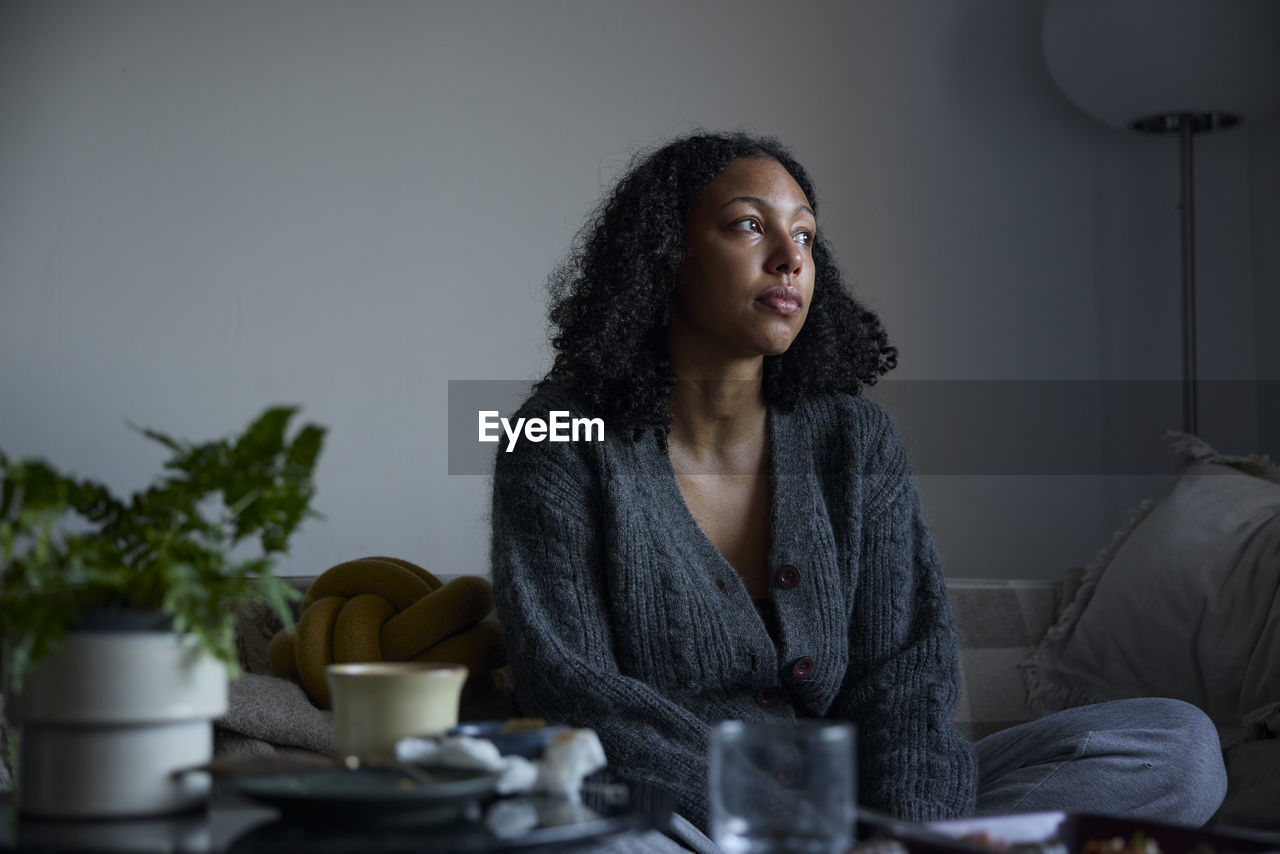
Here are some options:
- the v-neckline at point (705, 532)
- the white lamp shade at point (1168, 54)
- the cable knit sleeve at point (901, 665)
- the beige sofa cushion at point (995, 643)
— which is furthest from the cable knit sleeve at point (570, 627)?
the white lamp shade at point (1168, 54)

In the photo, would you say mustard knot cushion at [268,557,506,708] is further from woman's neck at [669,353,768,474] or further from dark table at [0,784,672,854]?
dark table at [0,784,672,854]

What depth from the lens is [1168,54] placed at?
226cm

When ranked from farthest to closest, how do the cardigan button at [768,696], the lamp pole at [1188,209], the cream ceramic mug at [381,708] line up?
1. the lamp pole at [1188,209]
2. the cardigan button at [768,696]
3. the cream ceramic mug at [381,708]

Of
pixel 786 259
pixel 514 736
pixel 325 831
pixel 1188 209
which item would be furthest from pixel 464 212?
pixel 325 831

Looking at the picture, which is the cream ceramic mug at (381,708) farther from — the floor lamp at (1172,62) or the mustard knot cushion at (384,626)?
the floor lamp at (1172,62)

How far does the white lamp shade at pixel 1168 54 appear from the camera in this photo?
7.39ft

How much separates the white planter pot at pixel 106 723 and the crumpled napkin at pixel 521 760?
5.3 inches

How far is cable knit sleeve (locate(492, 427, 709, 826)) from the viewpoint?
52.9 inches

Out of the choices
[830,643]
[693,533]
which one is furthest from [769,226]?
[830,643]

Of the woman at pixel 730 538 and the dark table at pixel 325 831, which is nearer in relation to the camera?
the dark table at pixel 325 831

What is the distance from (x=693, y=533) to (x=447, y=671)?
28.2 inches

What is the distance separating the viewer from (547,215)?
7.78 feet

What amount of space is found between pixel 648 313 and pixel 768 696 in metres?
0.49
